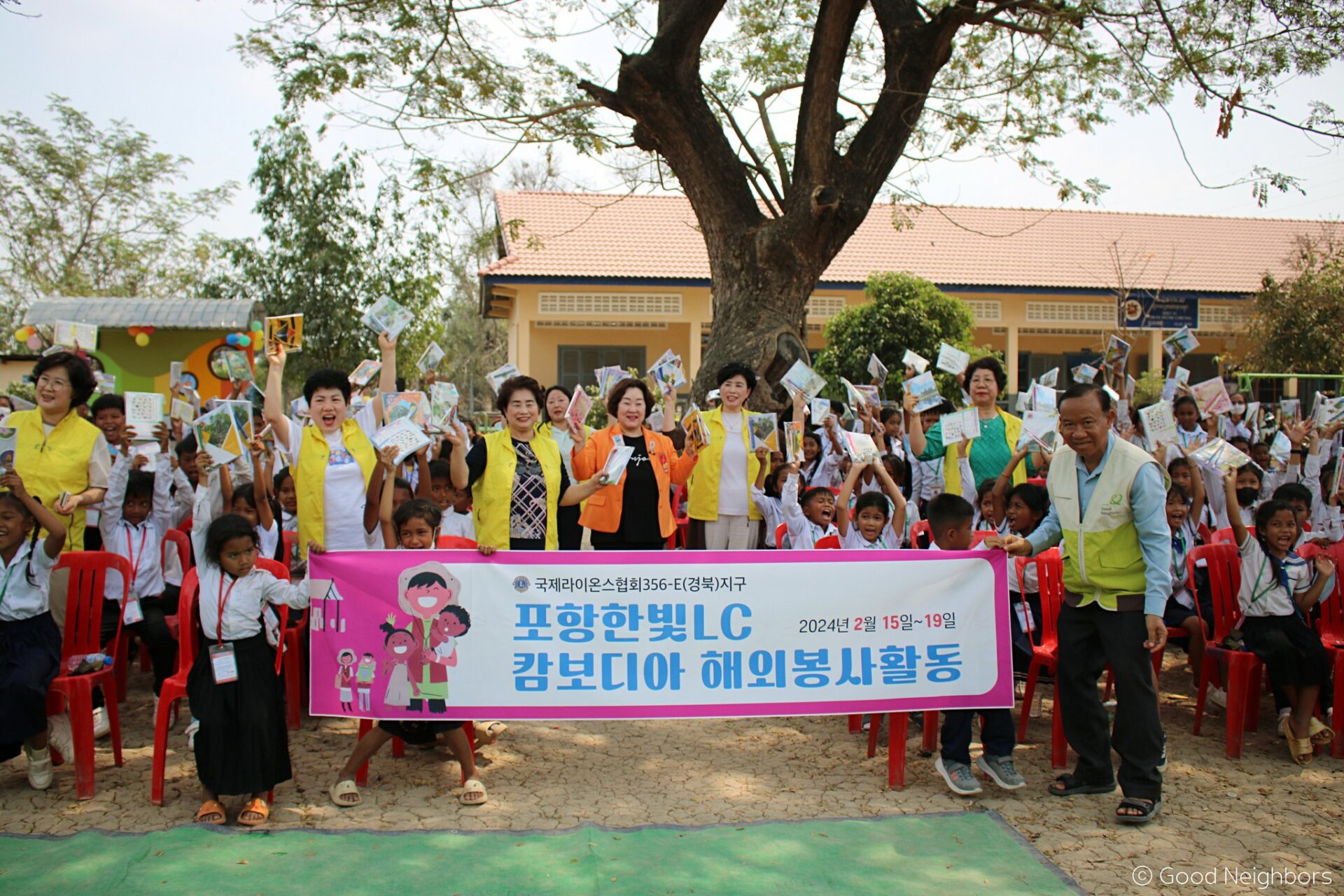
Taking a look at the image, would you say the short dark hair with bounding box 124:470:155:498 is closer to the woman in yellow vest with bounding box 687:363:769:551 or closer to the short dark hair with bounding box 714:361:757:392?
the woman in yellow vest with bounding box 687:363:769:551

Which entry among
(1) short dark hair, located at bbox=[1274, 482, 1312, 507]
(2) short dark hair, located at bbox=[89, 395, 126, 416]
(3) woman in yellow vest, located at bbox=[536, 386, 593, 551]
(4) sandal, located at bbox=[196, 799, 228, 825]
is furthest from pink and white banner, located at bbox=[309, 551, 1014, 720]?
(1) short dark hair, located at bbox=[1274, 482, 1312, 507]

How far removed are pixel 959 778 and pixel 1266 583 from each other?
189cm

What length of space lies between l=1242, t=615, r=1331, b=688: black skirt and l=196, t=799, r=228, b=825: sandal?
449 cm

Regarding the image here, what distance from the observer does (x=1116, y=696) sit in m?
4.06

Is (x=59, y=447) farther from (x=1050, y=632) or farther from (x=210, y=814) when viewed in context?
(x=1050, y=632)

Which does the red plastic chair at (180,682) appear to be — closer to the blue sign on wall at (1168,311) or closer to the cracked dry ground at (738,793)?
the cracked dry ground at (738,793)

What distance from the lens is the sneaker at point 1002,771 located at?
4172mm

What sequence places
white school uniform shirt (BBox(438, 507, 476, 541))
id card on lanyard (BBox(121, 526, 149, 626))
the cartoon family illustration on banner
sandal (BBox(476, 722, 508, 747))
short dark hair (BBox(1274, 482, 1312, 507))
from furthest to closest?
white school uniform shirt (BBox(438, 507, 476, 541)), short dark hair (BBox(1274, 482, 1312, 507)), id card on lanyard (BBox(121, 526, 149, 626)), sandal (BBox(476, 722, 508, 747)), the cartoon family illustration on banner

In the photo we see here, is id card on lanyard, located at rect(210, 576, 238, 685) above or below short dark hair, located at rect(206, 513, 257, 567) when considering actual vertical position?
below

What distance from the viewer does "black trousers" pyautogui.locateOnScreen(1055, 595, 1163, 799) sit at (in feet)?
12.9

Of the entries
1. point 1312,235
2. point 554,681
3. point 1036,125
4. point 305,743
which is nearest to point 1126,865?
point 554,681

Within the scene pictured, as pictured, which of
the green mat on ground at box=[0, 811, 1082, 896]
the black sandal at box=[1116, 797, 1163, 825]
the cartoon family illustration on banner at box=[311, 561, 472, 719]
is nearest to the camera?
the green mat on ground at box=[0, 811, 1082, 896]

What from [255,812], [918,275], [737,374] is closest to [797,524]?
[737,374]

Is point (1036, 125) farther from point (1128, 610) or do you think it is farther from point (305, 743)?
point (305, 743)
